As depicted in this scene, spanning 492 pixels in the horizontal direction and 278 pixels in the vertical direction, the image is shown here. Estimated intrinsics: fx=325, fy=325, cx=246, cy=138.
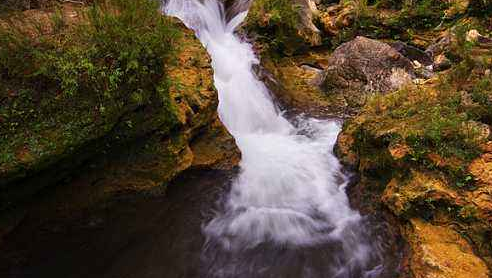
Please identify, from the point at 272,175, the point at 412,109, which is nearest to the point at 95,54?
the point at 272,175

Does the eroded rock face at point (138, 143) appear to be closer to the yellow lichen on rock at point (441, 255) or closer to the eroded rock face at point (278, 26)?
the yellow lichen on rock at point (441, 255)

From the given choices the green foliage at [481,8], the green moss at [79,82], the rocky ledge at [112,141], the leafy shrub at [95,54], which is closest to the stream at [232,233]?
the rocky ledge at [112,141]

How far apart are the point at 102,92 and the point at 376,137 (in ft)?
12.8

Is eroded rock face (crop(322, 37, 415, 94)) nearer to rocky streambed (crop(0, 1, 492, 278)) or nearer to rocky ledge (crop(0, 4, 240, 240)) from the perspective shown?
rocky streambed (crop(0, 1, 492, 278))

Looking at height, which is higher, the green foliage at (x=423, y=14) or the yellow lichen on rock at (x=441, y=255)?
the green foliage at (x=423, y=14)

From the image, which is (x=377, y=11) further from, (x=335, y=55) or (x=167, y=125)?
(x=167, y=125)

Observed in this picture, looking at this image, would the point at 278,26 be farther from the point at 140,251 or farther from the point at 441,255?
the point at 441,255

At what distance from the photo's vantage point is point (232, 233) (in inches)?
176

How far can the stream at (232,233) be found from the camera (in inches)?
150

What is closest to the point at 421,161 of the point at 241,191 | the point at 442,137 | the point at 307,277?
the point at 442,137

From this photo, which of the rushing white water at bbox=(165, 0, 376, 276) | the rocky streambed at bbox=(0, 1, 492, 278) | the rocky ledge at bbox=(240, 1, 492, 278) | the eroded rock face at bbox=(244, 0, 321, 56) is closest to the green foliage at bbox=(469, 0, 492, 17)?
the rocky ledge at bbox=(240, 1, 492, 278)

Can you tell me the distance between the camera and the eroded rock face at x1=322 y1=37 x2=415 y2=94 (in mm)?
8242

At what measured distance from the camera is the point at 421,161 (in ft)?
13.9

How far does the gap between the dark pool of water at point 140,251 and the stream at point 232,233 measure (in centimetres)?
1
